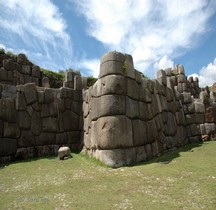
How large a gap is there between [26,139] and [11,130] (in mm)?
655

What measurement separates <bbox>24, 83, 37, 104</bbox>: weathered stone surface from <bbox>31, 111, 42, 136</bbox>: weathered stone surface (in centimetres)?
49

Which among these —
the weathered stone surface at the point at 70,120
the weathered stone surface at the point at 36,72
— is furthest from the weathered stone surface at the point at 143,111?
the weathered stone surface at the point at 36,72

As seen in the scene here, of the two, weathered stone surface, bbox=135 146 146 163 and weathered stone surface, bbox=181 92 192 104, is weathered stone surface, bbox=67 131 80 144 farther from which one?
weathered stone surface, bbox=181 92 192 104

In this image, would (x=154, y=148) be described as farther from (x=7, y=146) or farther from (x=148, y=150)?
(x=7, y=146)

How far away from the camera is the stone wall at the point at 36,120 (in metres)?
7.48

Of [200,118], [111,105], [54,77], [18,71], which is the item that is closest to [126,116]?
[111,105]

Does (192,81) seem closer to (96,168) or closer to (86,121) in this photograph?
(86,121)

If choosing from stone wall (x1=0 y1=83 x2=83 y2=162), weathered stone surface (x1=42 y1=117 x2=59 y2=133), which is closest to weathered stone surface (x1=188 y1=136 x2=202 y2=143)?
stone wall (x1=0 y1=83 x2=83 y2=162)

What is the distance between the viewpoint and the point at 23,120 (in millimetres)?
7934

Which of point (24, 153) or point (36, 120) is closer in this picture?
point (24, 153)

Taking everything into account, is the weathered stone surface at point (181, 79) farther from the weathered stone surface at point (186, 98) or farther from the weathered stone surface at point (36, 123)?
the weathered stone surface at point (36, 123)

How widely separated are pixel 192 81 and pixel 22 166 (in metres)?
16.1

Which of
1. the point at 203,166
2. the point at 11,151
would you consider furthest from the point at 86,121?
the point at 203,166

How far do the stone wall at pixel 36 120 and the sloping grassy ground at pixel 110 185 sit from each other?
1.15 metres
